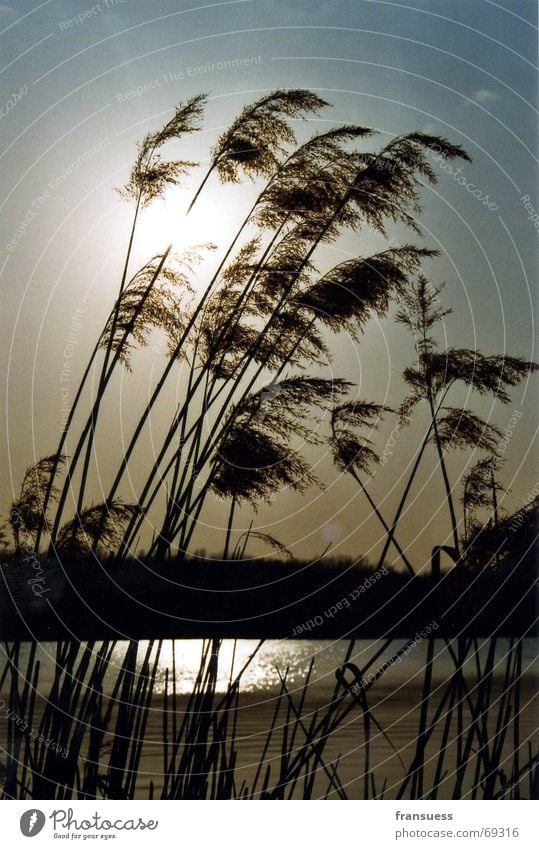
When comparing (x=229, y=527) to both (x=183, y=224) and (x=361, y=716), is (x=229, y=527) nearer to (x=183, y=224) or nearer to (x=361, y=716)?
(x=361, y=716)

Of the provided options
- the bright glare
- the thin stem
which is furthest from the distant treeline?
the bright glare

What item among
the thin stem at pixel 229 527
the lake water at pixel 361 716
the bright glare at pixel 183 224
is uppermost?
the bright glare at pixel 183 224

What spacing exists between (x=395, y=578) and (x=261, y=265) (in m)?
1.17

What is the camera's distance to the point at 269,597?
2.94m

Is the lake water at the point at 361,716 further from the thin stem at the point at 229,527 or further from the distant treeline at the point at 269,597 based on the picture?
the thin stem at the point at 229,527

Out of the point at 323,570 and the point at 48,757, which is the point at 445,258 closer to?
the point at 323,570

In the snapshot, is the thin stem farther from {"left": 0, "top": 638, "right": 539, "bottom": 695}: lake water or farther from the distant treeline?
{"left": 0, "top": 638, "right": 539, "bottom": 695}: lake water

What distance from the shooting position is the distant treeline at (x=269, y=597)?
2.82m

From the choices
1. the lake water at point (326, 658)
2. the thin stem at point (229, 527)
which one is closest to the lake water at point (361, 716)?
the lake water at point (326, 658)

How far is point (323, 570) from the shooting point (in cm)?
298

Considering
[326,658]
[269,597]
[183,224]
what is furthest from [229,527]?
[183,224]

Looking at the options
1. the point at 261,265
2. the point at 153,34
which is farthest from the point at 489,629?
the point at 153,34

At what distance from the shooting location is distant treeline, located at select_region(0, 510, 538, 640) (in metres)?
2.82

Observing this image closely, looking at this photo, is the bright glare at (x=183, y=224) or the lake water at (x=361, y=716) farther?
the bright glare at (x=183, y=224)
